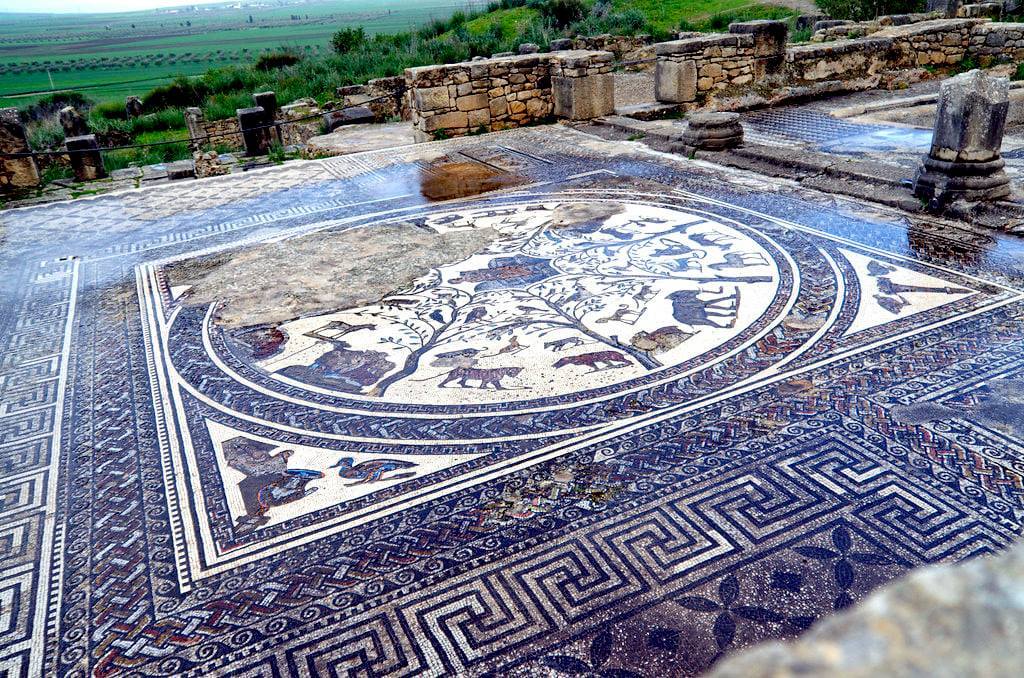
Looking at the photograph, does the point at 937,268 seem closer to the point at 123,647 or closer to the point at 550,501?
the point at 550,501

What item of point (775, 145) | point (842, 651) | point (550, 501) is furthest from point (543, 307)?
point (775, 145)

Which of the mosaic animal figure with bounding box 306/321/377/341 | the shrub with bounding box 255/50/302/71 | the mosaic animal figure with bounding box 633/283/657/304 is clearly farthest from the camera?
the shrub with bounding box 255/50/302/71

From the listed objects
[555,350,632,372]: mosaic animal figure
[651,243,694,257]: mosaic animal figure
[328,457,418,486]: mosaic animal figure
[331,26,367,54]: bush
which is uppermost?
[331,26,367,54]: bush

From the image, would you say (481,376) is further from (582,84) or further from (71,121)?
(71,121)

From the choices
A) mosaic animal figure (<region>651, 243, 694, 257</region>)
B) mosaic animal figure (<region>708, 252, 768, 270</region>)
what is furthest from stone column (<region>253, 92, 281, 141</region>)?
mosaic animal figure (<region>708, 252, 768, 270</region>)

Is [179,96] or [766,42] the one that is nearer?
[766,42]

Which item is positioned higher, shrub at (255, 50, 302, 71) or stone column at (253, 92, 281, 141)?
shrub at (255, 50, 302, 71)

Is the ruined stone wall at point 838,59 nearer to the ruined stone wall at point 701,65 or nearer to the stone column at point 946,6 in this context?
the ruined stone wall at point 701,65

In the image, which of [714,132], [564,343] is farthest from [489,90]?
[564,343]

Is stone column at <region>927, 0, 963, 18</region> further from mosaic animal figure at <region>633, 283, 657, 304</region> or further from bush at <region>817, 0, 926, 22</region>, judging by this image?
mosaic animal figure at <region>633, 283, 657, 304</region>
